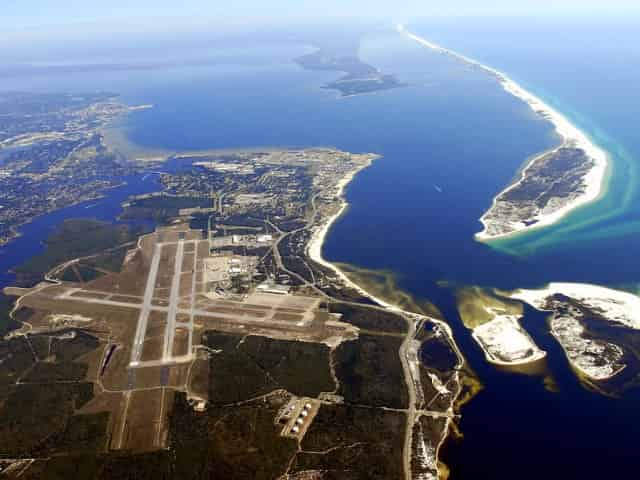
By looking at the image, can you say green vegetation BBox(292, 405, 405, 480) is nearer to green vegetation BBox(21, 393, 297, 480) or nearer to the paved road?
green vegetation BBox(21, 393, 297, 480)

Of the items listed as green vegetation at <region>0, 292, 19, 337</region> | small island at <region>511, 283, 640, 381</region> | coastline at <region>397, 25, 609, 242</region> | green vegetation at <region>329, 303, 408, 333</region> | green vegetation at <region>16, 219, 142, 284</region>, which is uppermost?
coastline at <region>397, 25, 609, 242</region>

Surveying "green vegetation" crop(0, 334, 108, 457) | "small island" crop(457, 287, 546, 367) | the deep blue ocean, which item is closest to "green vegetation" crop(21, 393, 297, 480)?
"green vegetation" crop(0, 334, 108, 457)

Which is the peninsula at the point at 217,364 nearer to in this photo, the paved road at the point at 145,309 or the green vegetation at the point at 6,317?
the paved road at the point at 145,309

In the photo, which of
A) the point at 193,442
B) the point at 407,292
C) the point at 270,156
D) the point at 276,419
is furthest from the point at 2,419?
the point at 270,156

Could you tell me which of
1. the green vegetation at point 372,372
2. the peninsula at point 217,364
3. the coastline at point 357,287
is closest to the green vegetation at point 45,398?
the peninsula at point 217,364

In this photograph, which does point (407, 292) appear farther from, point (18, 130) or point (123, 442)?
point (18, 130)

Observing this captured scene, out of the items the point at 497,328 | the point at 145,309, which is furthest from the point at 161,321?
the point at 497,328
